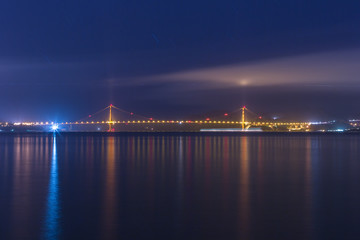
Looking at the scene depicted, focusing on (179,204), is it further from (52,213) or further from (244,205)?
(52,213)

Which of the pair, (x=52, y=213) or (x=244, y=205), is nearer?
(x=52, y=213)

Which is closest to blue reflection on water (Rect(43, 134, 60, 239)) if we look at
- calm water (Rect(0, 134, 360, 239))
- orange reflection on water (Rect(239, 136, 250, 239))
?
calm water (Rect(0, 134, 360, 239))

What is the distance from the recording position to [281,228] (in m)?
5.93

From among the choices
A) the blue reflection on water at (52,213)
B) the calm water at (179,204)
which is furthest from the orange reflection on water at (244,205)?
the blue reflection on water at (52,213)

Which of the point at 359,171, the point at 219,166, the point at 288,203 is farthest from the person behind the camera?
the point at 219,166

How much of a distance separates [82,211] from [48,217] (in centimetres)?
54

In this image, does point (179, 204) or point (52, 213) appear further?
point (179, 204)

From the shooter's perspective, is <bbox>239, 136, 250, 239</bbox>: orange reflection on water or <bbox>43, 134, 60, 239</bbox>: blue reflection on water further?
<bbox>239, 136, 250, 239</bbox>: orange reflection on water

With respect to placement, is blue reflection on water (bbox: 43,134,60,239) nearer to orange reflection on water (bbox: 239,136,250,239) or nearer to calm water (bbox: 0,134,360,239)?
calm water (bbox: 0,134,360,239)

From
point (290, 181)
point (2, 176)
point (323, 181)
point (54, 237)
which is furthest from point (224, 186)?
point (2, 176)

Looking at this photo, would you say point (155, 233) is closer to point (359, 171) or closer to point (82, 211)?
point (82, 211)

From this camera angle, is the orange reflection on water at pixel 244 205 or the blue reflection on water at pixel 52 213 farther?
the orange reflection on water at pixel 244 205

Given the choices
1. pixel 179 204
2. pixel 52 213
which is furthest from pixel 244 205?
pixel 52 213

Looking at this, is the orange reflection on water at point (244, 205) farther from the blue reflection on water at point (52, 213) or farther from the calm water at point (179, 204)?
the blue reflection on water at point (52, 213)
